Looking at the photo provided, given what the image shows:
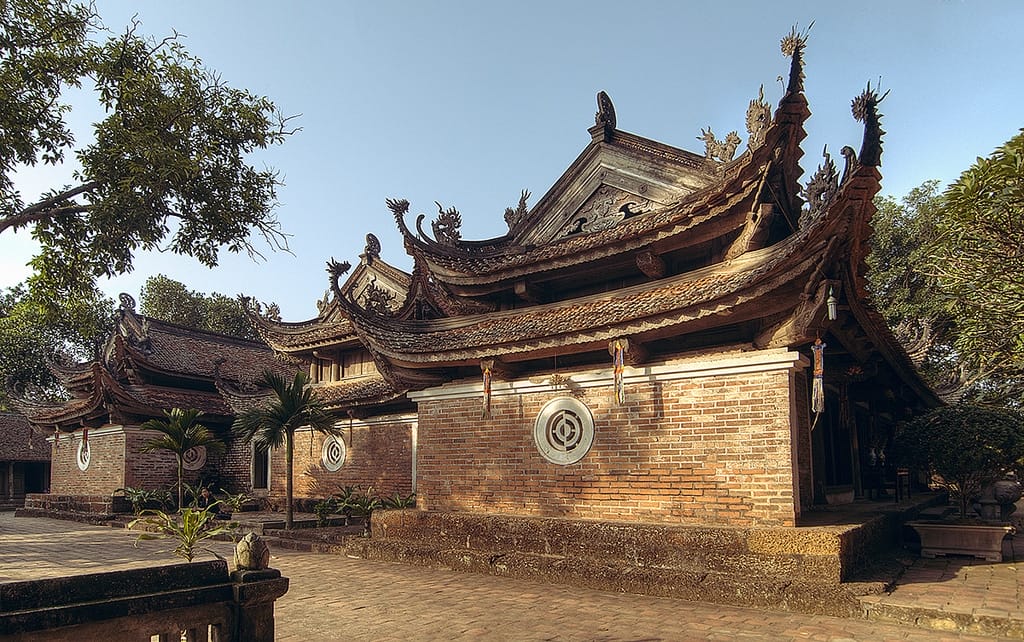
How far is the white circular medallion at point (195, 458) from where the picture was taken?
22797mm

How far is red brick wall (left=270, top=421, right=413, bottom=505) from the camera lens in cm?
1719

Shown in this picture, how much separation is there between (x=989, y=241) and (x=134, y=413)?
22.8m

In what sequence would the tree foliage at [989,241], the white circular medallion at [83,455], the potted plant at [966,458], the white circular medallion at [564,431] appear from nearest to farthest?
the tree foliage at [989,241] < the potted plant at [966,458] < the white circular medallion at [564,431] < the white circular medallion at [83,455]

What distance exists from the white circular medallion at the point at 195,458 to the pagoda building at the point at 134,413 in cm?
3

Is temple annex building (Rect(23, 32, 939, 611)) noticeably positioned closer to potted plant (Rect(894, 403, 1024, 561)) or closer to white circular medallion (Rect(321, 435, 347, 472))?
potted plant (Rect(894, 403, 1024, 561))

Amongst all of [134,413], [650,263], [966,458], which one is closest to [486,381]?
[650,263]

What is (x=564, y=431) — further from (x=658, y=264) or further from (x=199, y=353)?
(x=199, y=353)

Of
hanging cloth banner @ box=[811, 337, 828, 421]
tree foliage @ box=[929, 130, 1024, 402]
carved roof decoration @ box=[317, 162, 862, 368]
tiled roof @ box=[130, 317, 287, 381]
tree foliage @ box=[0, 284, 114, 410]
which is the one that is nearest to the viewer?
carved roof decoration @ box=[317, 162, 862, 368]

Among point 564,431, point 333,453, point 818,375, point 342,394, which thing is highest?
point 818,375

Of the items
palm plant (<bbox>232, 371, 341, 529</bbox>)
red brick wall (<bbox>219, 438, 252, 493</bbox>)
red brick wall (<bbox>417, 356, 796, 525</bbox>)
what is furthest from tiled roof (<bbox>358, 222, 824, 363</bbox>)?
red brick wall (<bbox>219, 438, 252, 493</bbox>)

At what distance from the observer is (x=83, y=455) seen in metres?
23.9

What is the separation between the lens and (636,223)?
427 inches

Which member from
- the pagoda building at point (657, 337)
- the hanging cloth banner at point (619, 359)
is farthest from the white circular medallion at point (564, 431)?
the hanging cloth banner at point (619, 359)

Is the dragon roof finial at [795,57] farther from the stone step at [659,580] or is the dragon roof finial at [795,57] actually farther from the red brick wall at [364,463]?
the red brick wall at [364,463]
